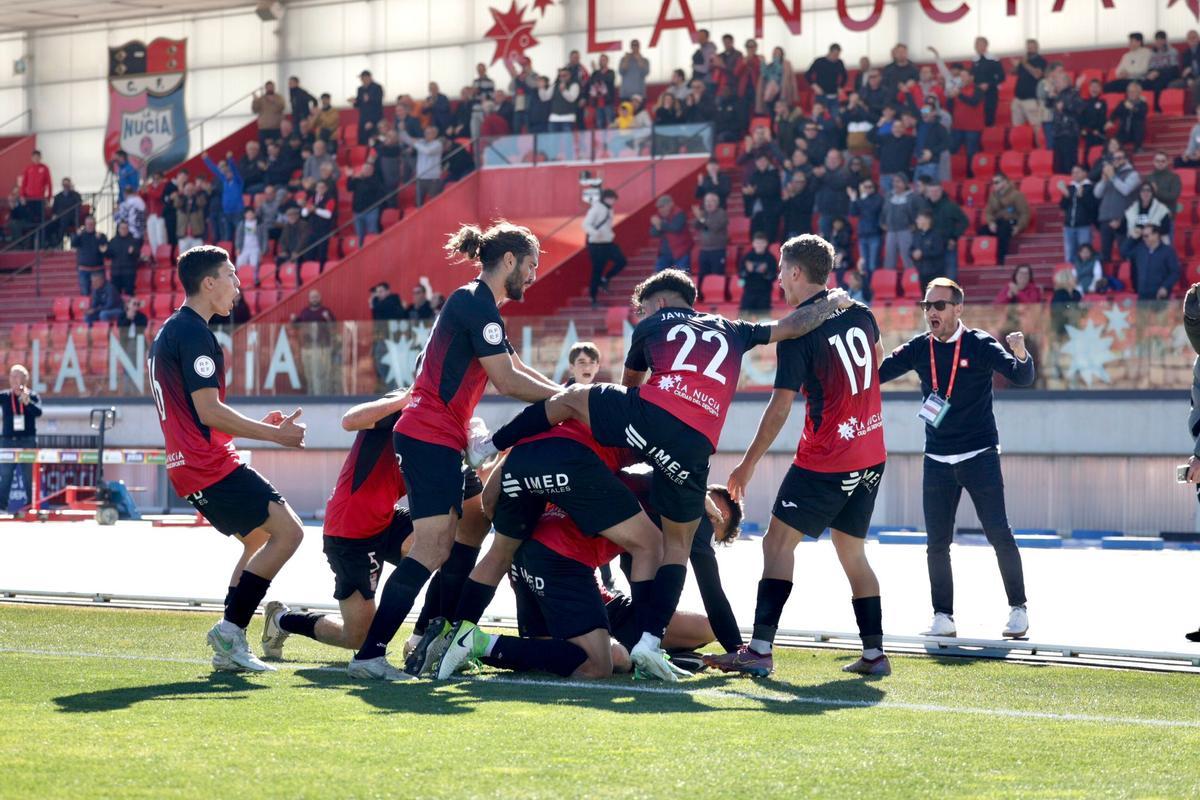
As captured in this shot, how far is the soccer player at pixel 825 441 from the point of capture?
788cm

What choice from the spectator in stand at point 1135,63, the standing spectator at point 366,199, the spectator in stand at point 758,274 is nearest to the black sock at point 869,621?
the spectator in stand at point 758,274

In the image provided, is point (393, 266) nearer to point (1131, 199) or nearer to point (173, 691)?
point (1131, 199)

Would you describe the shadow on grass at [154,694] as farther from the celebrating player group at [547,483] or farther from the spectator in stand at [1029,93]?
the spectator in stand at [1029,93]

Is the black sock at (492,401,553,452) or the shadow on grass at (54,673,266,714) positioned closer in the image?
the shadow on grass at (54,673,266,714)

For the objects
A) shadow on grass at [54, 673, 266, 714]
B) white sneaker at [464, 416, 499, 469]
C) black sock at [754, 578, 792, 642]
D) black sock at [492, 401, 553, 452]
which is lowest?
shadow on grass at [54, 673, 266, 714]

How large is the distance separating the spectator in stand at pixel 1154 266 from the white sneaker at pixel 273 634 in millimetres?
13854

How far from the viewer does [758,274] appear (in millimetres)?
21391

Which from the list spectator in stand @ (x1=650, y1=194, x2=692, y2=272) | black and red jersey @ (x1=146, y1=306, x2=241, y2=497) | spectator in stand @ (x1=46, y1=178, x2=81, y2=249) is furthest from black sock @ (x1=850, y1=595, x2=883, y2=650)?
spectator in stand @ (x1=46, y1=178, x2=81, y2=249)

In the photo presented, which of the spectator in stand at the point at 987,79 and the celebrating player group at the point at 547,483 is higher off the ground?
the spectator in stand at the point at 987,79

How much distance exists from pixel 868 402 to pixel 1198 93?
698 inches

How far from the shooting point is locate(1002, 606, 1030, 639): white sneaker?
882 centimetres

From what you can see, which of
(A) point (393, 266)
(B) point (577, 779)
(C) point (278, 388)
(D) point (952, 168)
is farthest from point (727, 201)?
→ (B) point (577, 779)

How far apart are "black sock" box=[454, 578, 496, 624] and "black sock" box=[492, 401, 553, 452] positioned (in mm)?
608

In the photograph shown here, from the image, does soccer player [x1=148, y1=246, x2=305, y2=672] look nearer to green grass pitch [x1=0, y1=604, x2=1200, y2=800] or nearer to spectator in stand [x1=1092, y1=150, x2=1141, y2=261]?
green grass pitch [x1=0, y1=604, x2=1200, y2=800]
